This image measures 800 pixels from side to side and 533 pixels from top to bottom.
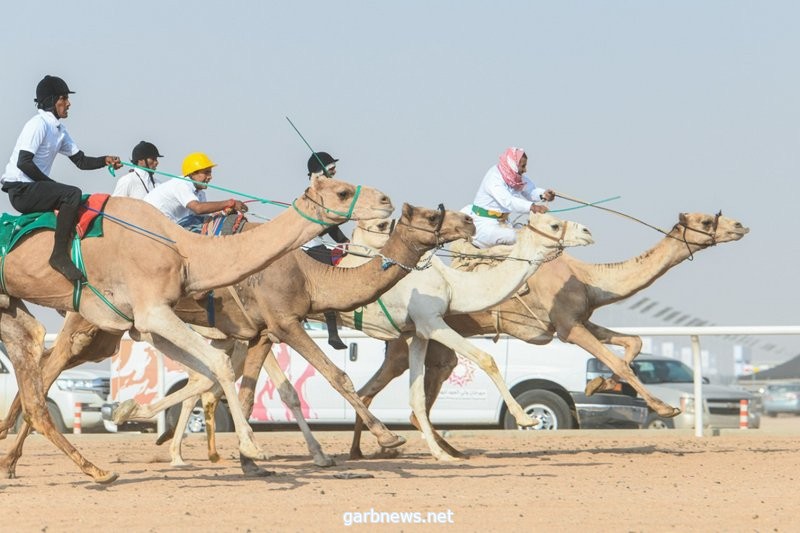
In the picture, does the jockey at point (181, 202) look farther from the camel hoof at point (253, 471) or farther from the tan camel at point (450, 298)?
the camel hoof at point (253, 471)

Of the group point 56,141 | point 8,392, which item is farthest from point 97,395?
point 56,141

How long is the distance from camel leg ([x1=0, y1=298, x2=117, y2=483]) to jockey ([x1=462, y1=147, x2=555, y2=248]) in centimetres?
553

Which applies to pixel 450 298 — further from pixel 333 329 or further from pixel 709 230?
pixel 709 230

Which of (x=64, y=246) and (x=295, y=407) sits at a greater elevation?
(x=64, y=246)

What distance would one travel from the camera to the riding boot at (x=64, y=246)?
11.8 m

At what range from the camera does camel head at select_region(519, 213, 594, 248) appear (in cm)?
1534

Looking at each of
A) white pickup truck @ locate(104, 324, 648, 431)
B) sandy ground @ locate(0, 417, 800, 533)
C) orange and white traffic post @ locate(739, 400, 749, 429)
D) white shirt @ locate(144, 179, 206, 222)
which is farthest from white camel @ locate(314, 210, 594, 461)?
orange and white traffic post @ locate(739, 400, 749, 429)

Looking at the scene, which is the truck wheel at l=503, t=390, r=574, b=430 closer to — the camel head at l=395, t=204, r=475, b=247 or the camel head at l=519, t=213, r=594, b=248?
the camel head at l=519, t=213, r=594, b=248

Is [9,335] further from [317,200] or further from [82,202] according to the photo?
[317,200]

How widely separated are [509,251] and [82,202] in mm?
5255

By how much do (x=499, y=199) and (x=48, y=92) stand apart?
571 centimetres

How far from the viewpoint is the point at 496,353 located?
1989cm

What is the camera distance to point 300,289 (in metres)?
13.7

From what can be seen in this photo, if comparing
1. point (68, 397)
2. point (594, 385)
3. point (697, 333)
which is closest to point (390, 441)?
point (594, 385)
